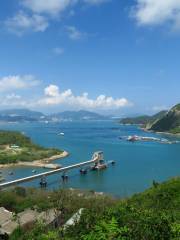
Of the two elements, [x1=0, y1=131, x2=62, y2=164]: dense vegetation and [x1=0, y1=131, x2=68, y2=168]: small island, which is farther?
[x1=0, y1=131, x2=62, y2=164]: dense vegetation

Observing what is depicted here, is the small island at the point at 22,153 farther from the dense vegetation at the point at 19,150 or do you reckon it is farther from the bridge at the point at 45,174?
the bridge at the point at 45,174

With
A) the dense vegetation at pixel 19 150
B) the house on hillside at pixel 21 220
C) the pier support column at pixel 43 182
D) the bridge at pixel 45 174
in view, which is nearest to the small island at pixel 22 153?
the dense vegetation at pixel 19 150

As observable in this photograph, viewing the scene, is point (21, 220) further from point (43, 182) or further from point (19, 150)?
point (19, 150)

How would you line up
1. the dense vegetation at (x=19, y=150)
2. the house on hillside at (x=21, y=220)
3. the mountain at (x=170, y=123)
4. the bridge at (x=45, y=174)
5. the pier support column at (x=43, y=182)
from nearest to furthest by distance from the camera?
the house on hillside at (x=21, y=220)
the bridge at (x=45, y=174)
the pier support column at (x=43, y=182)
the dense vegetation at (x=19, y=150)
the mountain at (x=170, y=123)

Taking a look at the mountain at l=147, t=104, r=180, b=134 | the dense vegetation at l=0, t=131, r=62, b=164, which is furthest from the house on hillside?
the mountain at l=147, t=104, r=180, b=134

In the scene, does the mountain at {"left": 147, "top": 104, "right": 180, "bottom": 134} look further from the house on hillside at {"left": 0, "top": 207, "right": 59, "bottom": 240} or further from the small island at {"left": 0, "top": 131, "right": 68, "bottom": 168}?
the house on hillside at {"left": 0, "top": 207, "right": 59, "bottom": 240}

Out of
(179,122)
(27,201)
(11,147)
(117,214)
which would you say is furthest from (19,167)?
(179,122)

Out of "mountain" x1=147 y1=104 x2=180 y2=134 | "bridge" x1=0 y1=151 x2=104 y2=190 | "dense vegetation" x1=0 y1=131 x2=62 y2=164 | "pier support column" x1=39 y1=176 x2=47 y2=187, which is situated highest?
"mountain" x1=147 y1=104 x2=180 y2=134

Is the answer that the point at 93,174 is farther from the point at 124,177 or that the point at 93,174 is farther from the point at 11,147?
the point at 11,147
